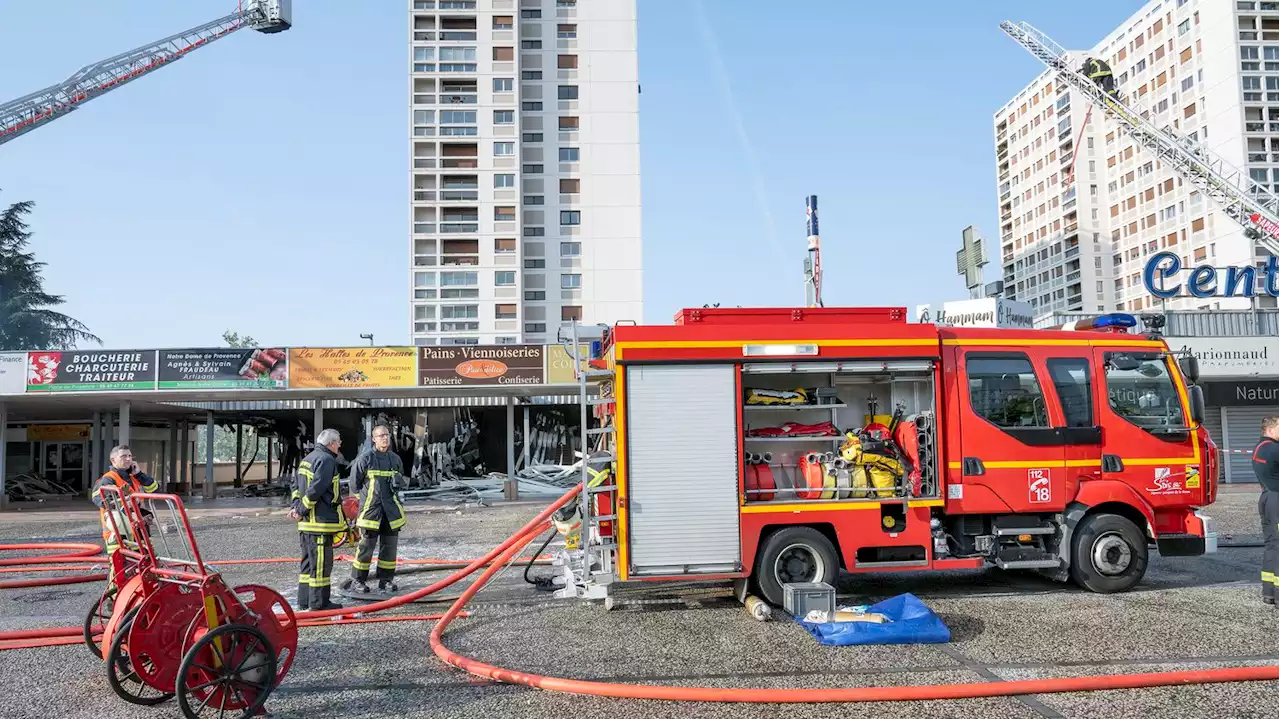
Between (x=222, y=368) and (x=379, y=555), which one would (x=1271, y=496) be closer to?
(x=379, y=555)

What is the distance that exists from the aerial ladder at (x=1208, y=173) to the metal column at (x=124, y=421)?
57.6 meters

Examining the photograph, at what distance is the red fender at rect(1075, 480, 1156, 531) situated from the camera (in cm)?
845

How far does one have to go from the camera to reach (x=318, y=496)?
7.91m

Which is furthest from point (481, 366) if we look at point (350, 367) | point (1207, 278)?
point (1207, 278)

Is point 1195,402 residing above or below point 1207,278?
below

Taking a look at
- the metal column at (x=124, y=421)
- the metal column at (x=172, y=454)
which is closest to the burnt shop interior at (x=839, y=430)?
the metal column at (x=124, y=421)

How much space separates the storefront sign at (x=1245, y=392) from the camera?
2517cm

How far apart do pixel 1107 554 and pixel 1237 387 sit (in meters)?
20.9

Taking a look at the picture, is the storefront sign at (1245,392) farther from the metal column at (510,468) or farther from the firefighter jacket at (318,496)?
the firefighter jacket at (318,496)

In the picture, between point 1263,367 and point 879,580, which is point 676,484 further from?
point 1263,367

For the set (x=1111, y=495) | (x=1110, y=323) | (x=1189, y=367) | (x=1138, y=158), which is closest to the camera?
(x=1111, y=495)

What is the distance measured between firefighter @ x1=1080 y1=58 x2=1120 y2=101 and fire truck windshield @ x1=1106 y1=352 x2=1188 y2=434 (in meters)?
63.2

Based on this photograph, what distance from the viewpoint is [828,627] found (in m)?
6.83

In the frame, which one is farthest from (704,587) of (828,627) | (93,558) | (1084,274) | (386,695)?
(1084,274)
